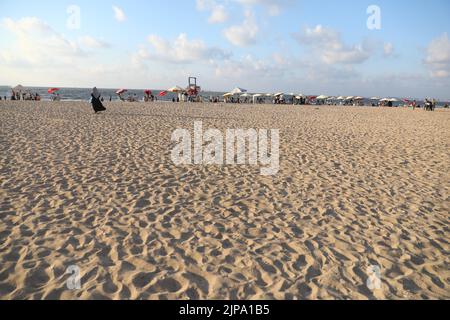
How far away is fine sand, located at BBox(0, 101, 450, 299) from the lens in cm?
→ 355

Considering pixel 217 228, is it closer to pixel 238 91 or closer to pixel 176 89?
pixel 176 89

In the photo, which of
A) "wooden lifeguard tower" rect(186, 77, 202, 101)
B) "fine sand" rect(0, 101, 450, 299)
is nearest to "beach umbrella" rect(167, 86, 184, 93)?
"wooden lifeguard tower" rect(186, 77, 202, 101)

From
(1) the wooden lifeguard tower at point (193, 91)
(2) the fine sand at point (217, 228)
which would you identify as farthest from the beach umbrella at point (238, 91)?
(2) the fine sand at point (217, 228)

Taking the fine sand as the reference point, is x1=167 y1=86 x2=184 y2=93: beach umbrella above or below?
above

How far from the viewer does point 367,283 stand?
143 inches

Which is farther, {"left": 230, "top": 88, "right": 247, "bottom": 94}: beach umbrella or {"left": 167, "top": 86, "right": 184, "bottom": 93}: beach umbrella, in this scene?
{"left": 230, "top": 88, "right": 247, "bottom": 94}: beach umbrella

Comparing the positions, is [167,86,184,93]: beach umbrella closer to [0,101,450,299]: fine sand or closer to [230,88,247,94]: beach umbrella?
[230,88,247,94]: beach umbrella

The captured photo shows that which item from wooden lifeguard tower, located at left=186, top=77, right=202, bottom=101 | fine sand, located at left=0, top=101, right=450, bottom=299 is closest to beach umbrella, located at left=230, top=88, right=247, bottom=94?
wooden lifeguard tower, located at left=186, top=77, right=202, bottom=101
